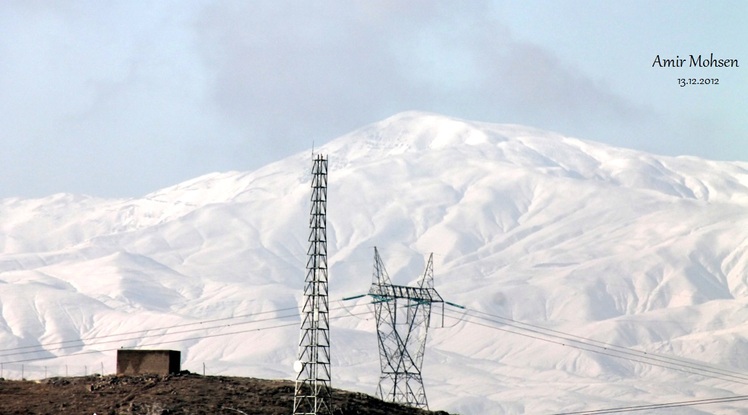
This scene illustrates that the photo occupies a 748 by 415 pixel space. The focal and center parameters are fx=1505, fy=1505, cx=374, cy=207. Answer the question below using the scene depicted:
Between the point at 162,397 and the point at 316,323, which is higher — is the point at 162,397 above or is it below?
below

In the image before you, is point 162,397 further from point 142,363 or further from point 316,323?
point 316,323

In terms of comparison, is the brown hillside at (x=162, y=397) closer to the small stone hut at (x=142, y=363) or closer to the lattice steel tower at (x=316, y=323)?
the small stone hut at (x=142, y=363)

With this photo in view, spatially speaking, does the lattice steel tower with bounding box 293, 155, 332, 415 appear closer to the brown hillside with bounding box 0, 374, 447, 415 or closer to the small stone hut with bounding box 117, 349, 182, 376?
the brown hillside with bounding box 0, 374, 447, 415

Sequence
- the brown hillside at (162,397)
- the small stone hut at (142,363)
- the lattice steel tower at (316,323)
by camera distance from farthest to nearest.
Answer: the small stone hut at (142,363) → the brown hillside at (162,397) → the lattice steel tower at (316,323)

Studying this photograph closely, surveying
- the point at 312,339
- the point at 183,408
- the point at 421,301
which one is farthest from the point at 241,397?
the point at 421,301

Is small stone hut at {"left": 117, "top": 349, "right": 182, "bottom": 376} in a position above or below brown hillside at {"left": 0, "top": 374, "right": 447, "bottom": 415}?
above

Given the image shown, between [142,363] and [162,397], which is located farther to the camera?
[142,363]

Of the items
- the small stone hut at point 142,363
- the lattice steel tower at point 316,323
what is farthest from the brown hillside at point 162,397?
the lattice steel tower at point 316,323

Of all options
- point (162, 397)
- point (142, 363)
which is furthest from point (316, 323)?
point (142, 363)

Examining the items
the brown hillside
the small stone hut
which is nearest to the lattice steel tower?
the brown hillside

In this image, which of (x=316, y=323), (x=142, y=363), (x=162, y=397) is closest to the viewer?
(x=316, y=323)

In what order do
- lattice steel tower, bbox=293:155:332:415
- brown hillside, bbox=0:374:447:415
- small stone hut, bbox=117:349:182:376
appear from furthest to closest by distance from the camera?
small stone hut, bbox=117:349:182:376 → brown hillside, bbox=0:374:447:415 → lattice steel tower, bbox=293:155:332:415

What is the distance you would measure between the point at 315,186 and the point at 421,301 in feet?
133

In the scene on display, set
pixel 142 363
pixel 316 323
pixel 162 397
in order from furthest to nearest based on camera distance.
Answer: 1. pixel 142 363
2. pixel 162 397
3. pixel 316 323
